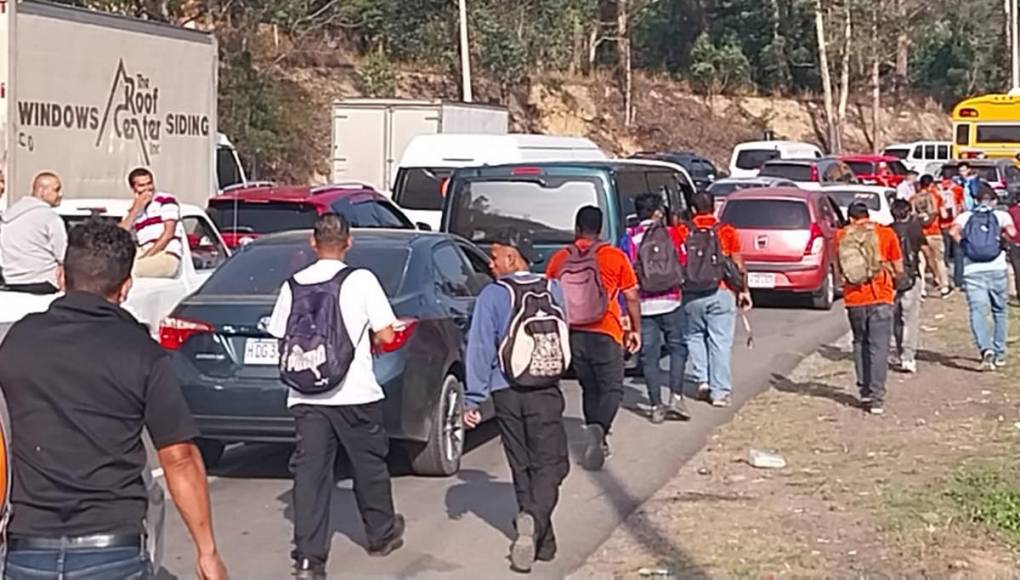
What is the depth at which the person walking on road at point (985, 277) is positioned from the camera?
1539 centimetres

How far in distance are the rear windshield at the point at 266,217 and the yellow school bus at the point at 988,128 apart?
28.9 metres

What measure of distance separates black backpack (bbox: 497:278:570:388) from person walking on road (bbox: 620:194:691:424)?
4246mm

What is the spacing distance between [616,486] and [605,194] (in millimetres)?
4405

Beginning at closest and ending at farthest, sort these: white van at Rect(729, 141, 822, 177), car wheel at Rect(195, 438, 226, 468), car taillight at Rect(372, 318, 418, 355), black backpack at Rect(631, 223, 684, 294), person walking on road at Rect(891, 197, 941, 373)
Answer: car taillight at Rect(372, 318, 418, 355)
car wheel at Rect(195, 438, 226, 468)
black backpack at Rect(631, 223, 684, 294)
person walking on road at Rect(891, 197, 941, 373)
white van at Rect(729, 141, 822, 177)

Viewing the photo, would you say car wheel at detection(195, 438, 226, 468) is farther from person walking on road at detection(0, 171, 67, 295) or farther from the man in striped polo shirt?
the man in striped polo shirt

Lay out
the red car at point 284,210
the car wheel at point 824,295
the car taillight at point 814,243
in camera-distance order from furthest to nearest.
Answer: the car wheel at point 824,295, the car taillight at point 814,243, the red car at point 284,210

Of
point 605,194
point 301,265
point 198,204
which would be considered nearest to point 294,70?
point 198,204

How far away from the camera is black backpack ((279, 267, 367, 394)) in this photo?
301 inches

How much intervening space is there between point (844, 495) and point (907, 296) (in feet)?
18.1

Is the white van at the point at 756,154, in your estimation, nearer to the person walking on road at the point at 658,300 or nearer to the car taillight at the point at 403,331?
the person walking on road at the point at 658,300

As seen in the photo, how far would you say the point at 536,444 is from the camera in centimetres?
815

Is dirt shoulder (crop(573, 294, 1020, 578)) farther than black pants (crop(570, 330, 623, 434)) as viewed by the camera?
No

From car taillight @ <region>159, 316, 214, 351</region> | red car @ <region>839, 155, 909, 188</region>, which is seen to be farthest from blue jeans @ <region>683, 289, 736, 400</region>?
red car @ <region>839, 155, 909, 188</region>

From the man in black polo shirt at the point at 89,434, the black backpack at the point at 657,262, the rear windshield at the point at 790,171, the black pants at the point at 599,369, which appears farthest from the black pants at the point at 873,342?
the rear windshield at the point at 790,171
